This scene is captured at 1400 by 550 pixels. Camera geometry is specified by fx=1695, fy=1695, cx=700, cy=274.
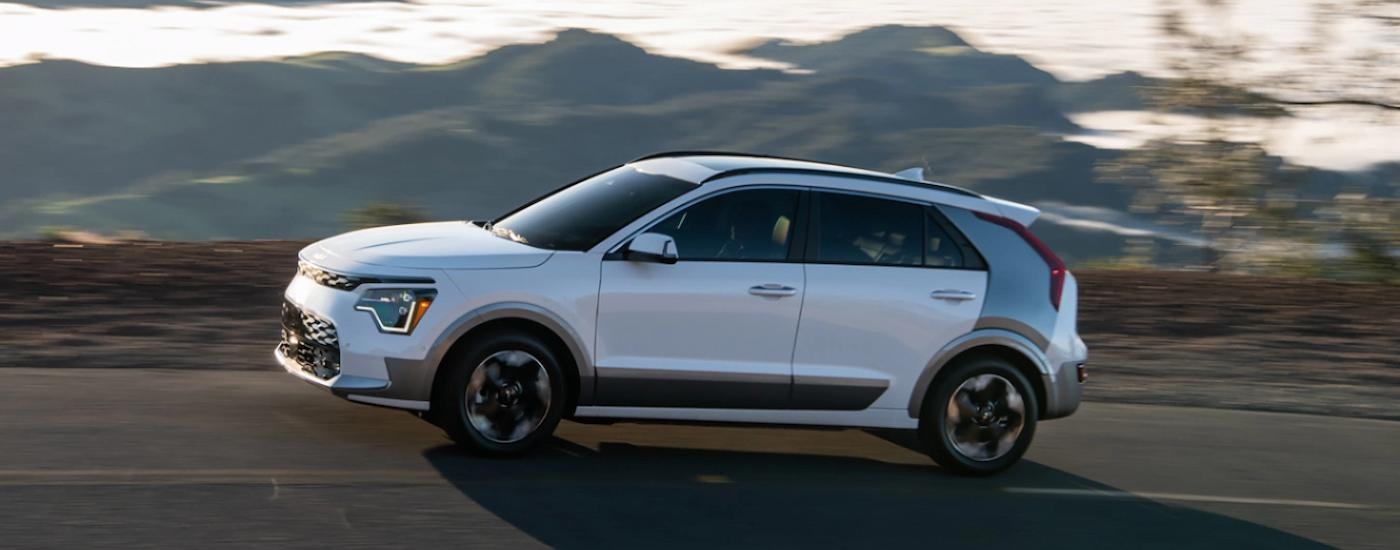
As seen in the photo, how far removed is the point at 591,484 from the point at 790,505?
37.4 inches

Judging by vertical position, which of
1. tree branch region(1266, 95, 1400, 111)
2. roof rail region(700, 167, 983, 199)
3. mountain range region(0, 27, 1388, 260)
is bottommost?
mountain range region(0, 27, 1388, 260)

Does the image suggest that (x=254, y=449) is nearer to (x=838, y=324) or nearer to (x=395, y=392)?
(x=395, y=392)

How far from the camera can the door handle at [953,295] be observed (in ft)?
28.9

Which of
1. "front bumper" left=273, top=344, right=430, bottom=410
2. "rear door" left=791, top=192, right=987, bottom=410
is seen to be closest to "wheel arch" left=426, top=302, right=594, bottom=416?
"front bumper" left=273, top=344, right=430, bottom=410

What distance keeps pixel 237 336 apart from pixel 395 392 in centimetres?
513

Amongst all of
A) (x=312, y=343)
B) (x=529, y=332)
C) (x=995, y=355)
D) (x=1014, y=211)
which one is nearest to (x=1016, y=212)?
(x=1014, y=211)

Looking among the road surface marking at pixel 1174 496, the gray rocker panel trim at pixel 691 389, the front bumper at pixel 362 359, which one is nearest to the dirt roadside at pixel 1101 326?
the road surface marking at pixel 1174 496

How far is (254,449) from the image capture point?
27.5 feet

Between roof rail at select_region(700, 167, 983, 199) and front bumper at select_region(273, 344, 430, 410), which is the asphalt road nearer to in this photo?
front bumper at select_region(273, 344, 430, 410)

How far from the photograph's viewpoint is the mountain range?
347 feet

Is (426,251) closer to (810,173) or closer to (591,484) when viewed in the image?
(591,484)

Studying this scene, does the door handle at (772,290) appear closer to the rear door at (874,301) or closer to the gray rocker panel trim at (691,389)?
the rear door at (874,301)

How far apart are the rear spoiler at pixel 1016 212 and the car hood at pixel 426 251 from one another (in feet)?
8.29

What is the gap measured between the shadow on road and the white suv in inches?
11.4
